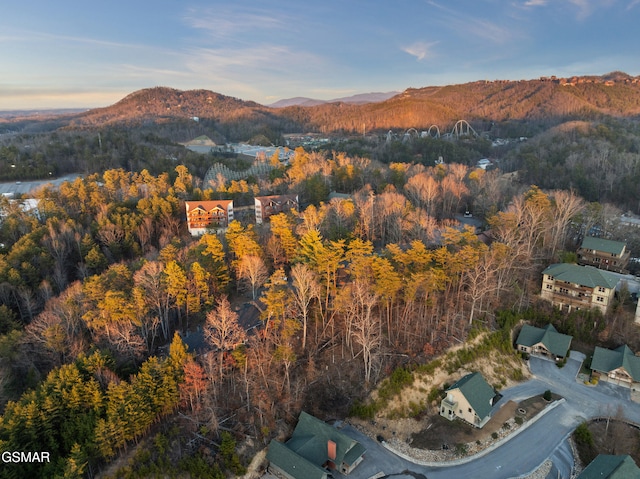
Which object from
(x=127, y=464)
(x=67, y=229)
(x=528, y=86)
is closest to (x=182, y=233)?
(x=67, y=229)

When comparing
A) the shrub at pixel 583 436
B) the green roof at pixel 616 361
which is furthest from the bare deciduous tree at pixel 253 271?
the green roof at pixel 616 361

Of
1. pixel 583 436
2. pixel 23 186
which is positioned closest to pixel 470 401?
pixel 583 436

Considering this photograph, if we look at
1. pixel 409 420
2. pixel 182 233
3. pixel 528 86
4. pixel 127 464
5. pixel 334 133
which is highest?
pixel 528 86

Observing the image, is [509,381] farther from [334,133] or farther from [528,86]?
[528,86]

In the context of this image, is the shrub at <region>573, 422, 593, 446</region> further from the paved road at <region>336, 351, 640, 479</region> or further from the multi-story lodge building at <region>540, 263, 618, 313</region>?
the multi-story lodge building at <region>540, 263, 618, 313</region>

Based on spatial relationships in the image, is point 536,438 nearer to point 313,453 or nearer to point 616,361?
point 616,361

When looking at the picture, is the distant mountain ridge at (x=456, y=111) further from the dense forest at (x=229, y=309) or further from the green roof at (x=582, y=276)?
the green roof at (x=582, y=276)

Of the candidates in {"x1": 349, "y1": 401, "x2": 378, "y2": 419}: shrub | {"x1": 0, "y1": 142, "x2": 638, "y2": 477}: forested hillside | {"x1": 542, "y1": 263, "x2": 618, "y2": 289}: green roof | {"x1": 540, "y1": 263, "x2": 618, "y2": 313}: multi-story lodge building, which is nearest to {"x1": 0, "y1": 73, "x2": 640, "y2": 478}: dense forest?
{"x1": 0, "y1": 142, "x2": 638, "y2": 477}: forested hillside
